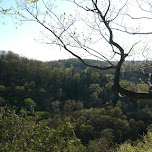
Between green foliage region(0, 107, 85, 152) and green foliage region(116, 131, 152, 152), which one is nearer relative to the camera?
green foliage region(0, 107, 85, 152)

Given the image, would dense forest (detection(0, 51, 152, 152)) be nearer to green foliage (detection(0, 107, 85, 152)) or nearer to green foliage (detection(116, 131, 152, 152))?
green foliage (detection(0, 107, 85, 152))

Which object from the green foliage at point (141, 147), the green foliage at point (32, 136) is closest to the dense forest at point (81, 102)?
the green foliage at point (32, 136)

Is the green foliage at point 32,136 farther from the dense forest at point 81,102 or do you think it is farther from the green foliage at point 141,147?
the green foliage at point 141,147

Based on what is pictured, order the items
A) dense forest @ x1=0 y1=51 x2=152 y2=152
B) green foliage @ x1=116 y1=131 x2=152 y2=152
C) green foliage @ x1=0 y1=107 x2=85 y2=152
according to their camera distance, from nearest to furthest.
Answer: green foliage @ x1=0 y1=107 x2=85 y2=152, green foliage @ x1=116 y1=131 x2=152 y2=152, dense forest @ x1=0 y1=51 x2=152 y2=152

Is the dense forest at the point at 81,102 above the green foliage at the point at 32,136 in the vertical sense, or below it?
below

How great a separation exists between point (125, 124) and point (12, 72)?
2396cm

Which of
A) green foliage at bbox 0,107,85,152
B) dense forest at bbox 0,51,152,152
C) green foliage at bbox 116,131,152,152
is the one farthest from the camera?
dense forest at bbox 0,51,152,152

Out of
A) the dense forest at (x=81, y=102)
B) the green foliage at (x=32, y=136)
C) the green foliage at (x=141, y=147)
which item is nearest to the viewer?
the green foliage at (x=32, y=136)

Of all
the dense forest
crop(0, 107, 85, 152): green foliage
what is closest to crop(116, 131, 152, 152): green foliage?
the dense forest

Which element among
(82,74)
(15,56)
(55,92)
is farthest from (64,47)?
(15,56)

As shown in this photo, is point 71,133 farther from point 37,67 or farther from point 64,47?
point 37,67

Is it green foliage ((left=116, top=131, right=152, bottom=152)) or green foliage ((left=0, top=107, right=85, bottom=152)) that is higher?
green foliage ((left=0, top=107, right=85, bottom=152))

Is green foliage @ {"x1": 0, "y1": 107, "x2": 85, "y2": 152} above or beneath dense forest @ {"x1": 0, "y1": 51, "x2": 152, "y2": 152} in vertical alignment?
above

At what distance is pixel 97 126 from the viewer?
65.3 feet
